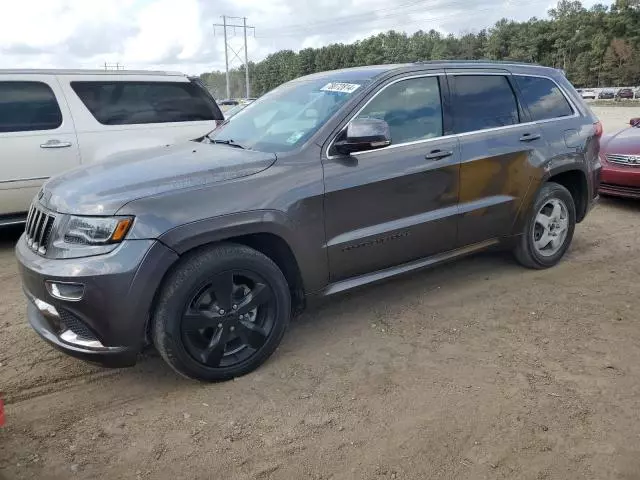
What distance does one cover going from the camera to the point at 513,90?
464 cm

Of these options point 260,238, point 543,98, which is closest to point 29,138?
point 260,238

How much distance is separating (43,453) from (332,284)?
1.85m

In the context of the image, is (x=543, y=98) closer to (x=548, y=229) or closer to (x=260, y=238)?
(x=548, y=229)

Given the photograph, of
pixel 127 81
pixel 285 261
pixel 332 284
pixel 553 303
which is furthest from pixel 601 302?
pixel 127 81

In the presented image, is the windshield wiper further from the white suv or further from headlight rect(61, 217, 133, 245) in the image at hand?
the white suv

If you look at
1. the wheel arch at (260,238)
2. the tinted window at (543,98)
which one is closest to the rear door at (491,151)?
the tinted window at (543,98)

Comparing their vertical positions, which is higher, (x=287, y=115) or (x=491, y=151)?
(x=287, y=115)

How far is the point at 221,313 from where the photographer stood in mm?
3098

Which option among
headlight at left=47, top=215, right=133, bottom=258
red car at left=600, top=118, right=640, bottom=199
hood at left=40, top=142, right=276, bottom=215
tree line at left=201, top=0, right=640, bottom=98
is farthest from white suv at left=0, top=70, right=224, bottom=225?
tree line at left=201, top=0, right=640, bottom=98

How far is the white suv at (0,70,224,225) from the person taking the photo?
→ 577cm

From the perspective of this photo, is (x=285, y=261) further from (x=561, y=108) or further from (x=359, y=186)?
(x=561, y=108)

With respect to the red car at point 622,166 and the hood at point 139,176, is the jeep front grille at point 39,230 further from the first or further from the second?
the red car at point 622,166

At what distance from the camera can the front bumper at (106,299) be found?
2.76m

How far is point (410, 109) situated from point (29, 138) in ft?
13.5
